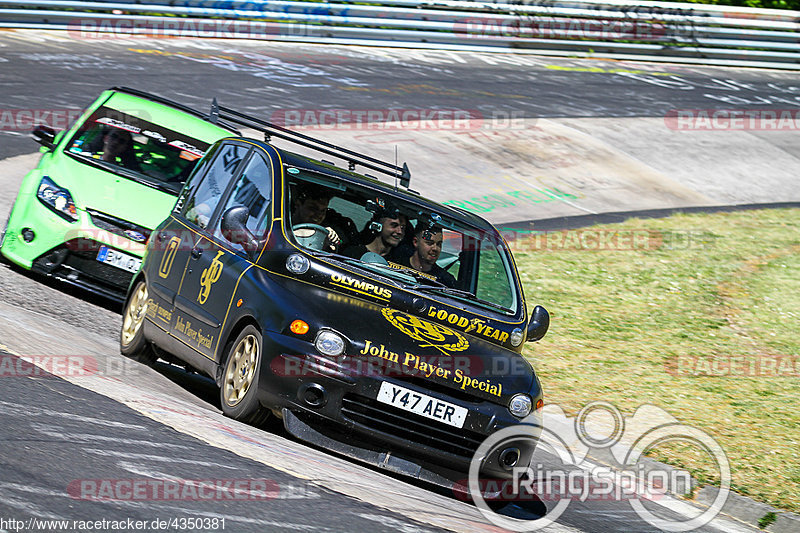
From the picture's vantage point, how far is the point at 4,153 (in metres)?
13.7

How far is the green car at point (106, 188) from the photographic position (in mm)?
8828

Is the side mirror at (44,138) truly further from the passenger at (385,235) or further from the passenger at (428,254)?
the passenger at (428,254)

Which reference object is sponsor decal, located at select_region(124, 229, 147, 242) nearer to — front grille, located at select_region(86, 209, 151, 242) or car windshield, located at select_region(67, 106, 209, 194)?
front grille, located at select_region(86, 209, 151, 242)

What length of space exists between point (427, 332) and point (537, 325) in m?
1.16

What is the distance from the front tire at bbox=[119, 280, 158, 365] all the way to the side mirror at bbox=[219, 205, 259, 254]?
1.21 metres

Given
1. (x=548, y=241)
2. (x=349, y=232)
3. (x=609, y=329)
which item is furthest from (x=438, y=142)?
(x=349, y=232)

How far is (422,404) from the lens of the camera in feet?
19.6

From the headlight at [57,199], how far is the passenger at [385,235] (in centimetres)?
304

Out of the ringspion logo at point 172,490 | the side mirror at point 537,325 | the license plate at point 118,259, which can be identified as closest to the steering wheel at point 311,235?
the side mirror at point 537,325

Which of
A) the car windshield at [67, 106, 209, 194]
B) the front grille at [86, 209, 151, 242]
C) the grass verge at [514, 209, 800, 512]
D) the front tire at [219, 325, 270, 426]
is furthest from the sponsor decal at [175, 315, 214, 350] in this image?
the grass verge at [514, 209, 800, 512]

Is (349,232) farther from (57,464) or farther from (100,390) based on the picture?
(57,464)

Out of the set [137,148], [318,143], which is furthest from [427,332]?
[137,148]

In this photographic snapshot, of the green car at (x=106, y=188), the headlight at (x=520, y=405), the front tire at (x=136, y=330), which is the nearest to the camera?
the headlight at (x=520, y=405)

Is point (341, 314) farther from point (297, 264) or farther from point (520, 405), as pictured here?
point (520, 405)
